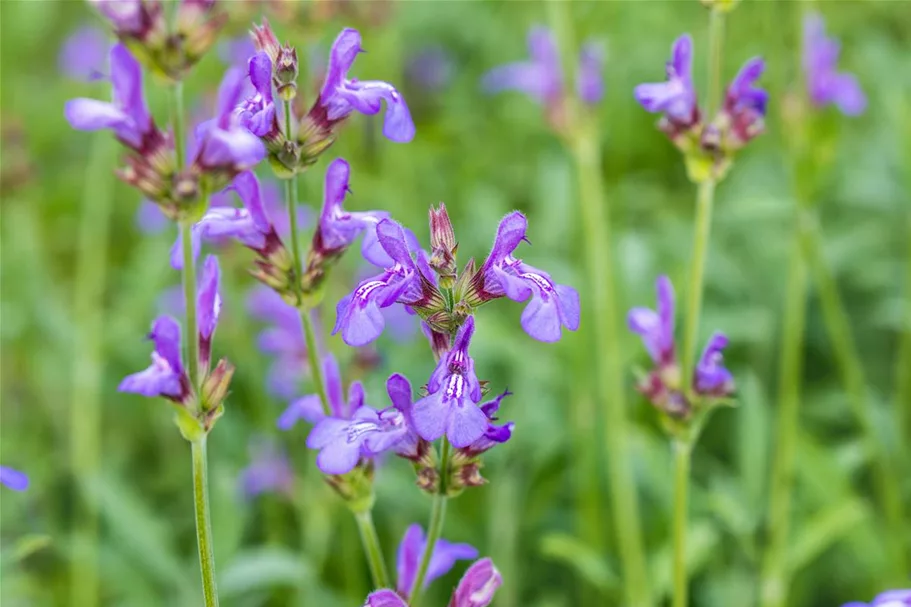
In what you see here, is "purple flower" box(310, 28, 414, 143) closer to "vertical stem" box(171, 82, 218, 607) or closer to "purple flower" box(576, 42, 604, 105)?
"vertical stem" box(171, 82, 218, 607)

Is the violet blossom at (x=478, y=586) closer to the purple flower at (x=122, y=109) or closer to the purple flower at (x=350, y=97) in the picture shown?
the purple flower at (x=350, y=97)

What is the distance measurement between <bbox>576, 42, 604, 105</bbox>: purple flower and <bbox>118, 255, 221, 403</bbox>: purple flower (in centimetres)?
194

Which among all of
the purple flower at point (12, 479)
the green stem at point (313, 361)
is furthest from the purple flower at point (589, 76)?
the purple flower at point (12, 479)

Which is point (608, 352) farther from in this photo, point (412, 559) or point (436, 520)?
point (436, 520)

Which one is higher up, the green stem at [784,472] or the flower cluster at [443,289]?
the flower cluster at [443,289]

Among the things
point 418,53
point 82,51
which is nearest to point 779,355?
point 418,53

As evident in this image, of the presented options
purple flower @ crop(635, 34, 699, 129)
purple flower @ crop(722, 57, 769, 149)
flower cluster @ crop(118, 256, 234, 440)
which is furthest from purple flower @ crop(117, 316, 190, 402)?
purple flower @ crop(722, 57, 769, 149)

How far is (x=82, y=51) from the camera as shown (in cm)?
554

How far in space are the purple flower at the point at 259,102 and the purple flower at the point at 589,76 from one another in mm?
1919

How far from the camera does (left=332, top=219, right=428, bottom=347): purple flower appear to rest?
1377 millimetres

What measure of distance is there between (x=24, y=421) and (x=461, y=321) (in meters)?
3.28

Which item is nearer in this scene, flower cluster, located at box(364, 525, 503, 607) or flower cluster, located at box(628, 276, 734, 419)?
flower cluster, located at box(364, 525, 503, 607)

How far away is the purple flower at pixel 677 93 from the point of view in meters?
Answer: 2.05

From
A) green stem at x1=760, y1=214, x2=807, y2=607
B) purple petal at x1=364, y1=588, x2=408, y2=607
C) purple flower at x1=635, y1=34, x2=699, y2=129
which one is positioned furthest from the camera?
green stem at x1=760, y1=214, x2=807, y2=607
